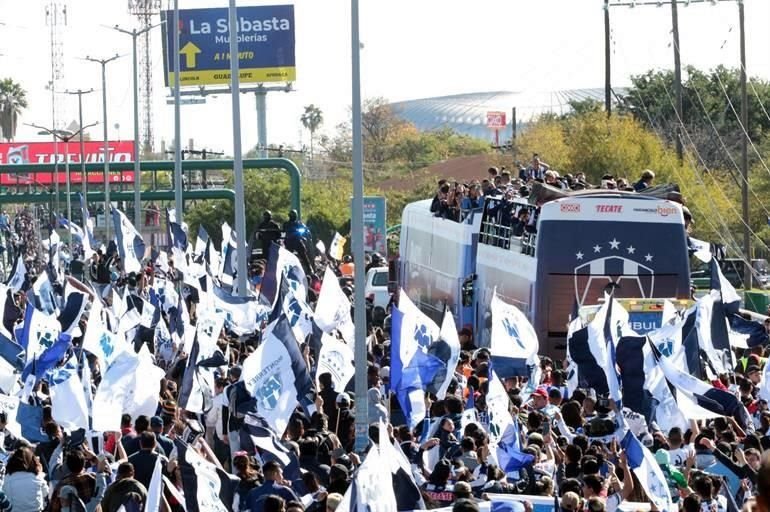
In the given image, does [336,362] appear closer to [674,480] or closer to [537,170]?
[674,480]

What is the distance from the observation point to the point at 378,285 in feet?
127

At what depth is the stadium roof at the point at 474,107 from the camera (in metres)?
152

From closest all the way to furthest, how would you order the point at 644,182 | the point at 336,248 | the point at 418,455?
the point at 418,455 → the point at 644,182 → the point at 336,248

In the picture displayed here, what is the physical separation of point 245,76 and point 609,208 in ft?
156

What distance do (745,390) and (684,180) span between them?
37974mm

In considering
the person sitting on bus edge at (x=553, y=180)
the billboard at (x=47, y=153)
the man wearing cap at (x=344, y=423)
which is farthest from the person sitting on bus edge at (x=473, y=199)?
the billboard at (x=47, y=153)

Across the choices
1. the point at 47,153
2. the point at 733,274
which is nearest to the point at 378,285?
the point at 733,274

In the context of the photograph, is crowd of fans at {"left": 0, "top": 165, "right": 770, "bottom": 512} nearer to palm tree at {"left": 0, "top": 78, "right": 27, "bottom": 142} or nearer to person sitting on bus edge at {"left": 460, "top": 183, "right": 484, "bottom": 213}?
person sitting on bus edge at {"left": 460, "top": 183, "right": 484, "bottom": 213}

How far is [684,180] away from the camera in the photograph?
54.1 metres

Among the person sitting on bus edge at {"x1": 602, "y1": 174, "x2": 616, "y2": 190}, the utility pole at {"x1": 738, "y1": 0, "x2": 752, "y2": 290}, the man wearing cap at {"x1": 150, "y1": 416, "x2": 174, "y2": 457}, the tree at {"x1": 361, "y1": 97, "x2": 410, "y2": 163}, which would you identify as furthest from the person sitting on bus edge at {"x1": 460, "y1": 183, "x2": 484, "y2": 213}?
the tree at {"x1": 361, "y1": 97, "x2": 410, "y2": 163}

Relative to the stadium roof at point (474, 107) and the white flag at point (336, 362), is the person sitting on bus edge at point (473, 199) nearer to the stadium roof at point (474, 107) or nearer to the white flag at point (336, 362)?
the white flag at point (336, 362)

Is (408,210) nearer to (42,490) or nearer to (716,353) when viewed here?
(716,353)

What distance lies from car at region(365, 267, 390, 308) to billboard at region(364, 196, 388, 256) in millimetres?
13748

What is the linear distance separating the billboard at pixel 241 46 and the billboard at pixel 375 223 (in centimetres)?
1873
